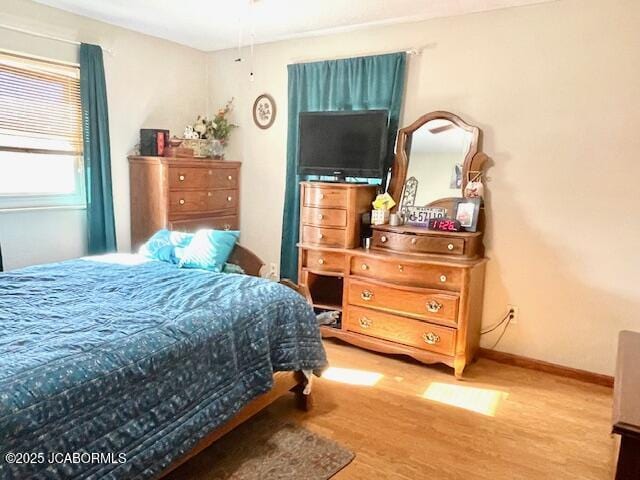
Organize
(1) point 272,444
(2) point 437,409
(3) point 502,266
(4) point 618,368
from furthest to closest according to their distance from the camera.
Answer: (3) point 502,266 → (2) point 437,409 → (1) point 272,444 → (4) point 618,368

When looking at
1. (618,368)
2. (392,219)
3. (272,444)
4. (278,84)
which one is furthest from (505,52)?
(272,444)

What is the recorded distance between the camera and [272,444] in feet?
7.50

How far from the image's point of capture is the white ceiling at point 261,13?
313cm

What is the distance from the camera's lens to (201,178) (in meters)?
4.03

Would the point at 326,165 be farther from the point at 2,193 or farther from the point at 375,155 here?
the point at 2,193

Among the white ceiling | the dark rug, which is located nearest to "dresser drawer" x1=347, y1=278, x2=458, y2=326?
the dark rug

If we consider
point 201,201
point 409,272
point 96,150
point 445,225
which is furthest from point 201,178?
point 445,225

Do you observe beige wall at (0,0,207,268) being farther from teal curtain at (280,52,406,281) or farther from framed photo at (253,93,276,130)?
teal curtain at (280,52,406,281)

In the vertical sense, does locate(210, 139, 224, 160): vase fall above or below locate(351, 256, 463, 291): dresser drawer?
above

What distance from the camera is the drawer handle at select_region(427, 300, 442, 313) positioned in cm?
310

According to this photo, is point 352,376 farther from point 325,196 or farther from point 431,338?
point 325,196

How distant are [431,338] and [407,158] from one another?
1.32m

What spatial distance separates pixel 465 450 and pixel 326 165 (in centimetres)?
222

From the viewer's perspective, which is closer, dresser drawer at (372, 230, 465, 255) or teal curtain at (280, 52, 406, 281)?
dresser drawer at (372, 230, 465, 255)
